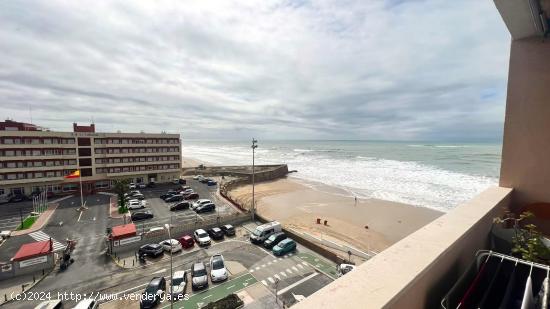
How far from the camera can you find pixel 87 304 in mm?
9875

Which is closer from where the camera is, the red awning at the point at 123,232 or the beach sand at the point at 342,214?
the red awning at the point at 123,232

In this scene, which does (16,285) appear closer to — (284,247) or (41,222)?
(41,222)

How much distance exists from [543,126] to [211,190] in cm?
3080

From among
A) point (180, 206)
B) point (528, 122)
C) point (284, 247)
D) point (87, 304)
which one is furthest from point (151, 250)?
point (528, 122)

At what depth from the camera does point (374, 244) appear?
57.8 feet

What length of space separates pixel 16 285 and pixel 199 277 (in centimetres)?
904

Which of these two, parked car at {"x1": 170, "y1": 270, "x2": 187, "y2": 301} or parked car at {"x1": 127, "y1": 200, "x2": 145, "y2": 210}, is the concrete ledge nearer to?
parked car at {"x1": 170, "y1": 270, "x2": 187, "y2": 301}

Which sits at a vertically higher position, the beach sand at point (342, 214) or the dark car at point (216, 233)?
the dark car at point (216, 233)

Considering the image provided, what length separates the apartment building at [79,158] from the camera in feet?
85.2

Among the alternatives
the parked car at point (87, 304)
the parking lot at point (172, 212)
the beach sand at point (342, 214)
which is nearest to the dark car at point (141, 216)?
the parking lot at point (172, 212)

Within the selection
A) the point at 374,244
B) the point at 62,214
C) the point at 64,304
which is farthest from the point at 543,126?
the point at 62,214

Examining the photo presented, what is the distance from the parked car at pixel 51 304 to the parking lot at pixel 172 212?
7.62 metres

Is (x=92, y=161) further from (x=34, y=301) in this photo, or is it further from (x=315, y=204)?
(x=315, y=204)

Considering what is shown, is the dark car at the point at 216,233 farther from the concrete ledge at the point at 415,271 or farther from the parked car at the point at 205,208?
the concrete ledge at the point at 415,271
